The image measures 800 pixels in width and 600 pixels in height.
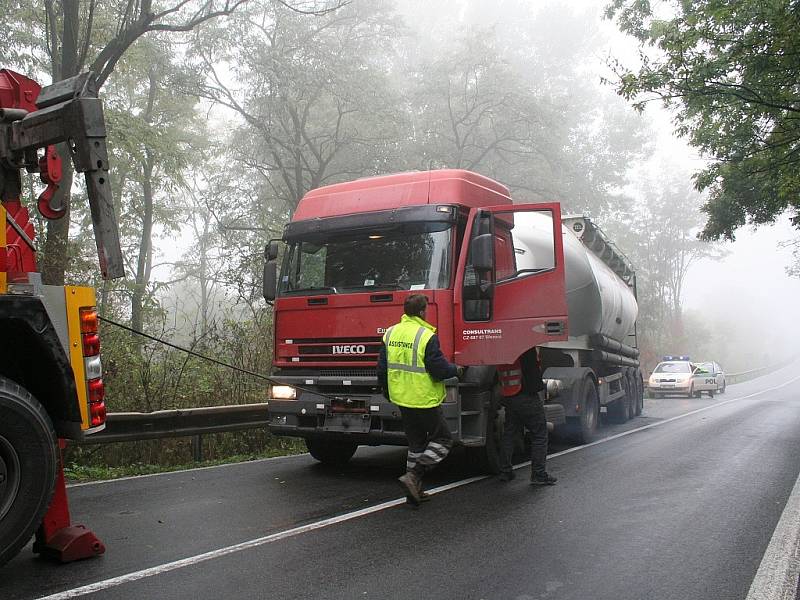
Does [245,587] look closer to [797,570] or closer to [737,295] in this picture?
[797,570]

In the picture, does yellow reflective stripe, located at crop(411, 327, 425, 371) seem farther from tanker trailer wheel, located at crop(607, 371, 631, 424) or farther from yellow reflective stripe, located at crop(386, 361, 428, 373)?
tanker trailer wheel, located at crop(607, 371, 631, 424)

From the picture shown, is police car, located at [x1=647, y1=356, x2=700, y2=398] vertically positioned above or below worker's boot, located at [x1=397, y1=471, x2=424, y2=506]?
below

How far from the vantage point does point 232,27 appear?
18.6 meters

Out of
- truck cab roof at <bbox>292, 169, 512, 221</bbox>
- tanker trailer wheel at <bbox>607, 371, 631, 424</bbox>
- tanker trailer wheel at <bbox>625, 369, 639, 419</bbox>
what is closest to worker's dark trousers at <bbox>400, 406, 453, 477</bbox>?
truck cab roof at <bbox>292, 169, 512, 221</bbox>

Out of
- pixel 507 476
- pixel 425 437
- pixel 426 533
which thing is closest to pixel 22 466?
pixel 426 533

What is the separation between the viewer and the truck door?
7.18 metres

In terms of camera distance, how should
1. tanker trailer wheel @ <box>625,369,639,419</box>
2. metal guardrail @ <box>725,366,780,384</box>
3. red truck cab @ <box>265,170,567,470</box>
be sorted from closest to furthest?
red truck cab @ <box>265,170,567,470</box>
tanker trailer wheel @ <box>625,369,639,419</box>
metal guardrail @ <box>725,366,780,384</box>

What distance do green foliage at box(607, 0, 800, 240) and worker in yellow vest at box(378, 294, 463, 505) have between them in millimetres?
7347

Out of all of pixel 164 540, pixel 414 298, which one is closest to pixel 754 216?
pixel 414 298

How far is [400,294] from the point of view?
23.5 ft

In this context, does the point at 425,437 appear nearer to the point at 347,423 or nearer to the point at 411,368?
the point at 411,368

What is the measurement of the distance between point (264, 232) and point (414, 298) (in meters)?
16.0

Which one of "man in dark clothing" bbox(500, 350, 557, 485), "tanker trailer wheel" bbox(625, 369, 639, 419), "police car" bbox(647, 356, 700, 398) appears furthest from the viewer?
"police car" bbox(647, 356, 700, 398)

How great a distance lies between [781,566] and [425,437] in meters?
3.04
